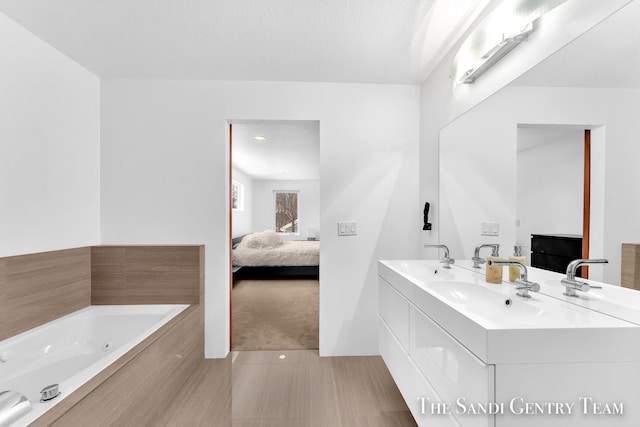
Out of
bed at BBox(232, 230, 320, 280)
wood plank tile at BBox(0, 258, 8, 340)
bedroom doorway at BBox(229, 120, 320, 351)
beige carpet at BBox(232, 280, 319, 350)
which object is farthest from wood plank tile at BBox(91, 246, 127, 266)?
bed at BBox(232, 230, 320, 280)

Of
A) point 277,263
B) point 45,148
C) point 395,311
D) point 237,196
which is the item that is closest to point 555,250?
point 395,311

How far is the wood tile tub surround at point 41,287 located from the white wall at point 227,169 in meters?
0.31

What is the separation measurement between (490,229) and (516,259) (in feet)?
0.81

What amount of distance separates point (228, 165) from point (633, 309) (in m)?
2.38

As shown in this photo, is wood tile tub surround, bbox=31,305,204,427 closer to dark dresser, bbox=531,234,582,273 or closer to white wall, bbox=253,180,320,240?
dark dresser, bbox=531,234,582,273

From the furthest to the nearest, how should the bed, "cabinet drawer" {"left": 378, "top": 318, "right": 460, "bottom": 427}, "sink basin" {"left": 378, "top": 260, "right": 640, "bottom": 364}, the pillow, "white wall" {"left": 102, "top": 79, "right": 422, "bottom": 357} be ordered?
1. the pillow
2. the bed
3. "white wall" {"left": 102, "top": 79, "right": 422, "bottom": 357}
4. "cabinet drawer" {"left": 378, "top": 318, "right": 460, "bottom": 427}
5. "sink basin" {"left": 378, "top": 260, "right": 640, "bottom": 364}

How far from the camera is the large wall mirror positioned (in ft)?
2.60

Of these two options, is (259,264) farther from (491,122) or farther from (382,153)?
(491,122)

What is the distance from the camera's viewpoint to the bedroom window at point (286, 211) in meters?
7.46

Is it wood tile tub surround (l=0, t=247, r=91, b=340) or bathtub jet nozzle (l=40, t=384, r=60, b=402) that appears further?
wood tile tub surround (l=0, t=247, r=91, b=340)

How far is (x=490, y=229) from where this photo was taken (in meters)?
1.41

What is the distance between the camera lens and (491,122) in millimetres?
1370

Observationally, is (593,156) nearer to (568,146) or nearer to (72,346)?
(568,146)

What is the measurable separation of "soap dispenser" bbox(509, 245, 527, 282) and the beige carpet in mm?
1706
